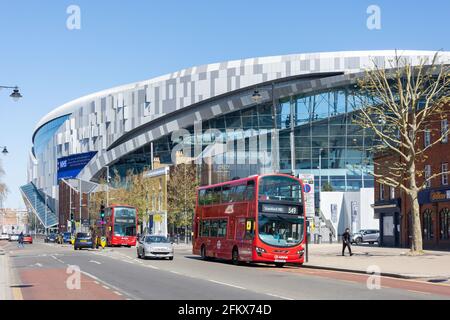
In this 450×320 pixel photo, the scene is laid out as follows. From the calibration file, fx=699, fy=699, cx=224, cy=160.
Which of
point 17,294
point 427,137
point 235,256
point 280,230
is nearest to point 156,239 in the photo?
point 235,256

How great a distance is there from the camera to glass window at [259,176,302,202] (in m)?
32.8

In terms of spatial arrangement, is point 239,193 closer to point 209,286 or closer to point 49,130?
point 209,286

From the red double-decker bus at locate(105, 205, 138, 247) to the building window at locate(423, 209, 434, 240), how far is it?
87.9 feet

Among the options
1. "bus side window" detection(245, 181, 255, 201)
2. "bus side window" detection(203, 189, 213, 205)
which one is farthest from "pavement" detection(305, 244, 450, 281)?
"bus side window" detection(203, 189, 213, 205)

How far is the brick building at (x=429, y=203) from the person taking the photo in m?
50.8

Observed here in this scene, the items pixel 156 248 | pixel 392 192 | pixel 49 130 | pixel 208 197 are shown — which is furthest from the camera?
pixel 49 130

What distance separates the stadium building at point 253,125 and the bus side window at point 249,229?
4403cm

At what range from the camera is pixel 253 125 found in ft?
359

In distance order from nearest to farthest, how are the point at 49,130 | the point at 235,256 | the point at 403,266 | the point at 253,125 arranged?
1. the point at 403,266
2. the point at 235,256
3. the point at 253,125
4. the point at 49,130

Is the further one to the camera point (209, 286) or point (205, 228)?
point (205, 228)

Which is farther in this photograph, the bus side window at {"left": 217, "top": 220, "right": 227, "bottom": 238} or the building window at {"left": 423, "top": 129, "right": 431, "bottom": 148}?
the building window at {"left": 423, "top": 129, "right": 431, "bottom": 148}

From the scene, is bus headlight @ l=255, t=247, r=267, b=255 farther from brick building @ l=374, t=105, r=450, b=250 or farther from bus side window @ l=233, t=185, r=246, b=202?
brick building @ l=374, t=105, r=450, b=250

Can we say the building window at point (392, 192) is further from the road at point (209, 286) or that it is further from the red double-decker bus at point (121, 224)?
the road at point (209, 286)

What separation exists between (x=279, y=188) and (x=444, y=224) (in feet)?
73.7
